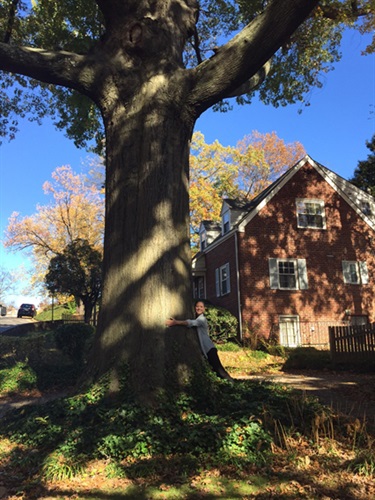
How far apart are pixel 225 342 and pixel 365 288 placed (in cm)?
817

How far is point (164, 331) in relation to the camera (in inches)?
221

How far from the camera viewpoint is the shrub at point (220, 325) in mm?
19125

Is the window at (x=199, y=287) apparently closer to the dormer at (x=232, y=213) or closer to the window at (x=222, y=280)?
the window at (x=222, y=280)

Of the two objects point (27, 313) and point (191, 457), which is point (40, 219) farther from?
point (191, 457)

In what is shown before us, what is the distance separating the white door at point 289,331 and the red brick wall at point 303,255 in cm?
32

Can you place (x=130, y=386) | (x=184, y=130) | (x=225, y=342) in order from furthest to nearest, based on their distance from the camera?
(x=225, y=342)
(x=184, y=130)
(x=130, y=386)

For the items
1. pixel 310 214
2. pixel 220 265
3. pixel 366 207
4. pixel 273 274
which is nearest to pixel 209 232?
pixel 220 265

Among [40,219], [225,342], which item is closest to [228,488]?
[225,342]

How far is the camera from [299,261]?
70.2 ft

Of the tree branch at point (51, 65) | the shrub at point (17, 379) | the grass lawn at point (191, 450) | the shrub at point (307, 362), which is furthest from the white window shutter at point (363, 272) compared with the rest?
the tree branch at point (51, 65)

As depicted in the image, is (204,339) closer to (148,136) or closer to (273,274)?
(148,136)

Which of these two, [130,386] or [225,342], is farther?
[225,342]

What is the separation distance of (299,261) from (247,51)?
53.9 ft

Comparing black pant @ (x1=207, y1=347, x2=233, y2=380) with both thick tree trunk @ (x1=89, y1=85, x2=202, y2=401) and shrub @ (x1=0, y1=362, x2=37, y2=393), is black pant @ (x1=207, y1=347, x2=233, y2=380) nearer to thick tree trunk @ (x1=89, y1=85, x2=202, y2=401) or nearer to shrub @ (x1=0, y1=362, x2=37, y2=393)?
thick tree trunk @ (x1=89, y1=85, x2=202, y2=401)
